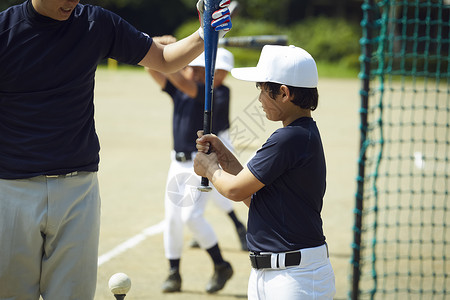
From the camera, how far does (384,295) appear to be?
5.27 m

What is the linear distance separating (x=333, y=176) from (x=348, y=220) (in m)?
2.59

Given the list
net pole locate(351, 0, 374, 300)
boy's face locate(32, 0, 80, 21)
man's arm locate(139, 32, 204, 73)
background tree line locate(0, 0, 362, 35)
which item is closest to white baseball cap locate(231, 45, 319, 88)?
man's arm locate(139, 32, 204, 73)

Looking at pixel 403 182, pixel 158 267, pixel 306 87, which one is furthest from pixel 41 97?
pixel 403 182

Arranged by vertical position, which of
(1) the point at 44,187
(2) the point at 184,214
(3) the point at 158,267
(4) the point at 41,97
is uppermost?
(4) the point at 41,97

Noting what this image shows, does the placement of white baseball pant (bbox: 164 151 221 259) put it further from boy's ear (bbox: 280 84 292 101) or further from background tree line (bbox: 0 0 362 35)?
background tree line (bbox: 0 0 362 35)

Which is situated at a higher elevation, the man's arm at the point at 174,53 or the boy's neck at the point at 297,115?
the man's arm at the point at 174,53

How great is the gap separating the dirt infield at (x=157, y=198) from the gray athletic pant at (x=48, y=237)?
1.34 m

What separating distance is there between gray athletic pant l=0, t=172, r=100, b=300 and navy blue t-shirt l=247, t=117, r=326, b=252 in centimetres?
85

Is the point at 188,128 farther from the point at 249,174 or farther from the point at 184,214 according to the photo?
the point at 249,174

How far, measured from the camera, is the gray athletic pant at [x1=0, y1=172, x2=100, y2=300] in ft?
9.64

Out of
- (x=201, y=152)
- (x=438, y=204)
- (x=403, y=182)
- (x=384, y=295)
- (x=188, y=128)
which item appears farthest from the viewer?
(x=403, y=182)

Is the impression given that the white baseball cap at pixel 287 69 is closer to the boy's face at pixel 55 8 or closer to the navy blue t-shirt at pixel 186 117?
the boy's face at pixel 55 8

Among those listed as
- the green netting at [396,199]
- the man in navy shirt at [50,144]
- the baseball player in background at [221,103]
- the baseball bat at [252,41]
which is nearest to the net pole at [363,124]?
the green netting at [396,199]

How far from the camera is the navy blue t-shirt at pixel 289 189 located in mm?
2826
